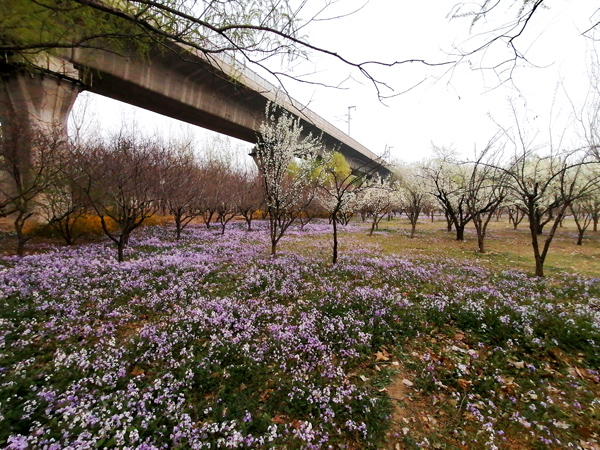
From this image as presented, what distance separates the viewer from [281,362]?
13.4ft

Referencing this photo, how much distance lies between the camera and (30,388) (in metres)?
3.08

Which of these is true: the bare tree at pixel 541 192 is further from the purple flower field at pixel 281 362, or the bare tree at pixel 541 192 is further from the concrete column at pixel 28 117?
the concrete column at pixel 28 117

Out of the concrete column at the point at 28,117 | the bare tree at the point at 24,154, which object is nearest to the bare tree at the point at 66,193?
the bare tree at the point at 24,154

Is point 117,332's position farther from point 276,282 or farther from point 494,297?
point 494,297

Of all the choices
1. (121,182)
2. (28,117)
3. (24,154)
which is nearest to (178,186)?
(121,182)

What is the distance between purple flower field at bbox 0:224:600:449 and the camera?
280 centimetres

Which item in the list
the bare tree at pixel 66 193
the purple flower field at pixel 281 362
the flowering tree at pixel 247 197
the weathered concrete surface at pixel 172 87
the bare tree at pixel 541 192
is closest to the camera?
the purple flower field at pixel 281 362

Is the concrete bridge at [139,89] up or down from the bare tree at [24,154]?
up

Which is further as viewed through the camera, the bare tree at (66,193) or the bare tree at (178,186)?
the bare tree at (178,186)

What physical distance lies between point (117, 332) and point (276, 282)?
13.6 feet

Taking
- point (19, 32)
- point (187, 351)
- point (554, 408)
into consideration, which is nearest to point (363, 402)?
point (554, 408)

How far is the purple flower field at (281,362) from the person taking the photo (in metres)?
2.80

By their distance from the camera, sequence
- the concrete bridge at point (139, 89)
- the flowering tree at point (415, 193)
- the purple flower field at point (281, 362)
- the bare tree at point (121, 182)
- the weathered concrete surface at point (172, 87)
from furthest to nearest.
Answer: the flowering tree at point (415, 193), the weathered concrete surface at point (172, 87), the concrete bridge at point (139, 89), the bare tree at point (121, 182), the purple flower field at point (281, 362)

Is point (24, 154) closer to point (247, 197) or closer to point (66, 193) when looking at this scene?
point (66, 193)
